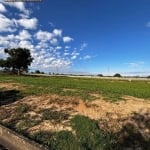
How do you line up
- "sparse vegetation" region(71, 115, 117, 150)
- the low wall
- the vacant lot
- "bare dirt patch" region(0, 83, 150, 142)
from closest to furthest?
the low wall < "sparse vegetation" region(71, 115, 117, 150) < the vacant lot < "bare dirt patch" region(0, 83, 150, 142)

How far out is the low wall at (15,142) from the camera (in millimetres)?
6756

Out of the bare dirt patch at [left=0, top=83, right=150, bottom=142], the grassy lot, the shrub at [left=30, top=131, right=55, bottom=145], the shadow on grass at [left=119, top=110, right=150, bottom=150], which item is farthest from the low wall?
the grassy lot

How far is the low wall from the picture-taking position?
6.76 m

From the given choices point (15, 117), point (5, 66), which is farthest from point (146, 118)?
point (5, 66)

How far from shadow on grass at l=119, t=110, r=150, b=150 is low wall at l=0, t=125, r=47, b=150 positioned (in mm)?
3001

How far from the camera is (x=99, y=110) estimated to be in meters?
10.1

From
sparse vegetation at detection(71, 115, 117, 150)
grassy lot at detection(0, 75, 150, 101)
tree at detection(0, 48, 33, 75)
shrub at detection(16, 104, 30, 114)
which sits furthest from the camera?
tree at detection(0, 48, 33, 75)

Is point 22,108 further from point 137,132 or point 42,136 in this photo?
point 137,132

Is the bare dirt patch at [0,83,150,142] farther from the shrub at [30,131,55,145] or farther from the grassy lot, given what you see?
the grassy lot

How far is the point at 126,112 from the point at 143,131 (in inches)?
53.9

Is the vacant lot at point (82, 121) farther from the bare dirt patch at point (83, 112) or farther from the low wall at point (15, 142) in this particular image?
the low wall at point (15, 142)

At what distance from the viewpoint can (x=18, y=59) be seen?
60.0 meters

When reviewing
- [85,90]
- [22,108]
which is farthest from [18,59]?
[22,108]

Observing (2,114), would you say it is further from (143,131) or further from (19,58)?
(19,58)
